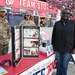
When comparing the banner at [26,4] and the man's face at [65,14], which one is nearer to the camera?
the man's face at [65,14]

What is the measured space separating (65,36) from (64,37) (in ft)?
0.08

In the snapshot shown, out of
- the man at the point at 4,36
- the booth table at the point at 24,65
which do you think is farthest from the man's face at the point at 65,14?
the man at the point at 4,36

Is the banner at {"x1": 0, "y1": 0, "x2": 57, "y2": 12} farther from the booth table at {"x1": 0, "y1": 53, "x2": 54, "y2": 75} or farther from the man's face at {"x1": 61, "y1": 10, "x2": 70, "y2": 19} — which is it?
the booth table at {"x1": 0, "y1": 53, "x2": 54, "y2": 75}

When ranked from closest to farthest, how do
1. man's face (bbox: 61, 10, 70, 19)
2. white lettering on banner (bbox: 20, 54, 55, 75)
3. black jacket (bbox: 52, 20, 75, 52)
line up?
white lettering on banner (bbox: 20, 54, 55, 75) < man's face (bbox: 61, 10, 70, 19) < black jacket (bbox: 52, 20, 75, 52)

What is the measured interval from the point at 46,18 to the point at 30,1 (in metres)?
3.97

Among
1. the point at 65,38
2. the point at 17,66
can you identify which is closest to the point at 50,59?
the point at 65,38

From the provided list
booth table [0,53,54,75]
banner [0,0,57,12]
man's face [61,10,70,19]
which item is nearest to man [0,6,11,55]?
booth table [0,53,54,75]

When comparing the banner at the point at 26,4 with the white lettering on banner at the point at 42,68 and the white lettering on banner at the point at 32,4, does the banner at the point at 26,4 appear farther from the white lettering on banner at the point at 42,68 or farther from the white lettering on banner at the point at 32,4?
the white lettering on banner at the point at 42,68

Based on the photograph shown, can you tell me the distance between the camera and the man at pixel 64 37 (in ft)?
11.3

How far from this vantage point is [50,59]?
→ 142 inches

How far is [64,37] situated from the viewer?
11.4ft

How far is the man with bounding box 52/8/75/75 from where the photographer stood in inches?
136

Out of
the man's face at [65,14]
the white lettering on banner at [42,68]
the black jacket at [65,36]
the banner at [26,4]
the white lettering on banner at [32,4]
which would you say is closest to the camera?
the white lettering on banner at [42,68]

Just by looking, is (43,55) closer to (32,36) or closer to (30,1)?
(32,36)
